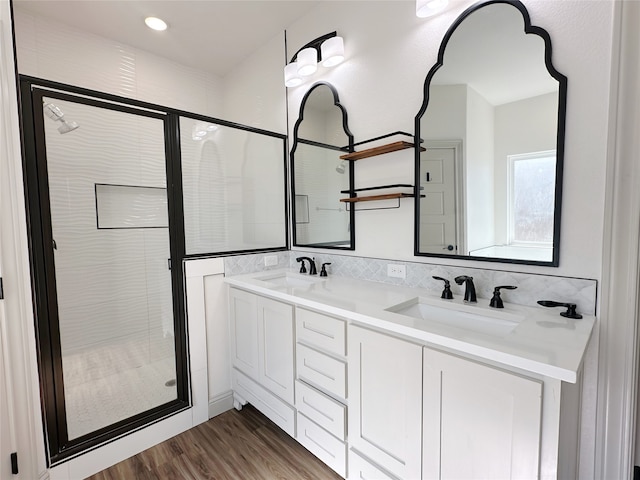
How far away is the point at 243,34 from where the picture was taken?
2443mm

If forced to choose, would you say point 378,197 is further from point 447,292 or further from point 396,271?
point 447,292

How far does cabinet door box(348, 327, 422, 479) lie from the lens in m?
1.12

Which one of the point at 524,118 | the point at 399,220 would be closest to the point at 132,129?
the point at 399,220

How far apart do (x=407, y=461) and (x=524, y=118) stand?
4.74ft

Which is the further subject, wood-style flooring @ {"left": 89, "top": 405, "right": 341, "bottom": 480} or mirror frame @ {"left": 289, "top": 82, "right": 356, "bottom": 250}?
mirror frame @ {"left": 289, "top": 82, "right": 356, "bottom": 250}

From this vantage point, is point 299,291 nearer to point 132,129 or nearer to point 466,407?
point 466,407

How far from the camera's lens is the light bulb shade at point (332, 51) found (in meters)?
1.90

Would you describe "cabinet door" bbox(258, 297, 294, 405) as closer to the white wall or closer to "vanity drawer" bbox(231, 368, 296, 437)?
"vanity drawer" bbox(231, 368, 296, 437)

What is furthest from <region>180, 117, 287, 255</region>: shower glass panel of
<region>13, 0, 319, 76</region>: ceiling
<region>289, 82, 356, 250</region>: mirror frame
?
<region>13, 0, 319, 76</region>: ceiling

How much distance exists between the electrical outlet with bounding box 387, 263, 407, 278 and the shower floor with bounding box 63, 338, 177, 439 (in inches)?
56.3

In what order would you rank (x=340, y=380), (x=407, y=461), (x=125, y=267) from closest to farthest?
1. (x=407, y=461)
2. (x=340, y=380)
3. (x=125, y=267)

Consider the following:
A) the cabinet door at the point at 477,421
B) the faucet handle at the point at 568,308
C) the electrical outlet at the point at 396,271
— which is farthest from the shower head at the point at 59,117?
the faucet handle at the point at 568,308

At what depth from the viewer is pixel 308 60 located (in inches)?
80.3

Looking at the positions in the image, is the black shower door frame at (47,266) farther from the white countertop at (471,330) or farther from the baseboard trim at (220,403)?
the white countertop at (471,330)
